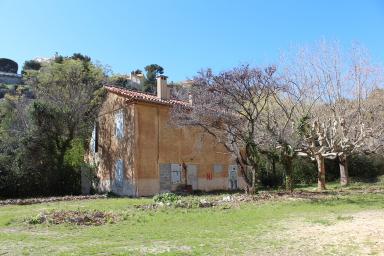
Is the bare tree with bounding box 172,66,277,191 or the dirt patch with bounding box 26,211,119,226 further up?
the bare tree with bounding box 172,66,277,191

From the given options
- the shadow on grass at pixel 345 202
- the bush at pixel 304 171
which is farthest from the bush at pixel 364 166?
the shadow on grass at pixel 345 202

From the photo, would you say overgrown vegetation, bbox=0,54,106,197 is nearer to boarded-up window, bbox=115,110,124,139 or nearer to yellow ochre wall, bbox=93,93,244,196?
yellow ochre wall, bbox=93,93,244,196

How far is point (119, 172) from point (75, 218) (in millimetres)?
15292

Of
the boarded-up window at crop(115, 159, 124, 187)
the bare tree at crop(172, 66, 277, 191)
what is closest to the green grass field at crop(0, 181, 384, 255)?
the bare tree at crop(172, 66, 277, 191)

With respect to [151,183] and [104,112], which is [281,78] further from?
[104,112]

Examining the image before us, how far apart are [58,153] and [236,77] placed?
566 inches

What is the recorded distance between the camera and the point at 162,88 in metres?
31.0

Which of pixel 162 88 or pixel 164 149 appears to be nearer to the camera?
pixel 164 149

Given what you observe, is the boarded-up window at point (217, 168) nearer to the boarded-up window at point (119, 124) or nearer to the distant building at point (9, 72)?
the boarded-up window at point (119, 124)

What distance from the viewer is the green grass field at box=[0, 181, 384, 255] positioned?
8.66m

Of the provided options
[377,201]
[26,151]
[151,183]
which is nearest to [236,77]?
[377,201]

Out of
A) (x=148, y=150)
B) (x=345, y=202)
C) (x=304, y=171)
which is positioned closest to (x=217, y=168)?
(x=148, y=150)

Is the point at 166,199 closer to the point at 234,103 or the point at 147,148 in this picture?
the point at 234,103

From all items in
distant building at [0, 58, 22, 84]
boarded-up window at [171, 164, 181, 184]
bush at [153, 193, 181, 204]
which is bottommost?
bush at [153, 193, 181, 204]
